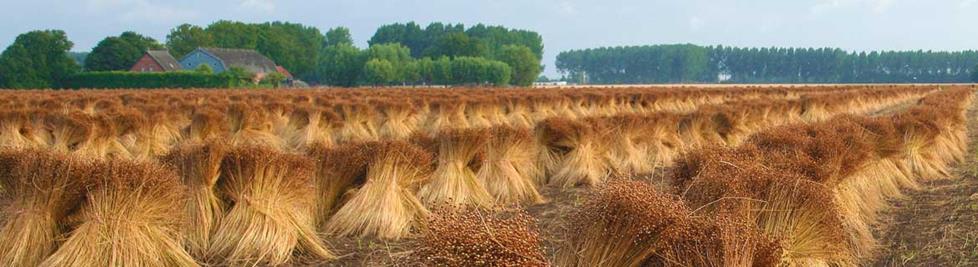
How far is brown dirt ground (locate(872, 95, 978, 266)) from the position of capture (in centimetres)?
640

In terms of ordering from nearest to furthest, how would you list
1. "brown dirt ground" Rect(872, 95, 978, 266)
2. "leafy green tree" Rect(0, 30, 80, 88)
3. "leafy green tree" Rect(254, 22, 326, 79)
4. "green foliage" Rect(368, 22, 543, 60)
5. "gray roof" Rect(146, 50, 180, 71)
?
1. "brown dirt ground" Rect(872, 95, 978, 266)
2. "leafy green tree" Rect(0, 30, 80, 88)
3. "gray roof" Rect(146, 50, 180, 71)
4. "leafy green tree" Rect(254, 22, 326, 79)
5. "green foliage" Rect(368, 22, 543, 60)

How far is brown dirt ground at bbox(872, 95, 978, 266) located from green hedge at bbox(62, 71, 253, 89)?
166ft

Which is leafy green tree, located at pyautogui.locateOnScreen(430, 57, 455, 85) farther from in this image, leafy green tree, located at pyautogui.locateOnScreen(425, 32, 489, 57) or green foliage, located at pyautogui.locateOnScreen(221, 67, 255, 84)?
green foliage, located at pyautogui.locateOnScreen(221, 67, 255, 84)

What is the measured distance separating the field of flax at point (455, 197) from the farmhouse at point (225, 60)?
77.7 m

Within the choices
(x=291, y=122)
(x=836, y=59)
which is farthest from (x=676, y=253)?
(x=836, y=59)

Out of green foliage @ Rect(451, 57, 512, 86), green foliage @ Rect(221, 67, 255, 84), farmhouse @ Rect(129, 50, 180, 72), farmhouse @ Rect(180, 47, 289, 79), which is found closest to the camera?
green foliage @ Rect(221, 67, 255, 84)

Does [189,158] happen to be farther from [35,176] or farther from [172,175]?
[35,176]

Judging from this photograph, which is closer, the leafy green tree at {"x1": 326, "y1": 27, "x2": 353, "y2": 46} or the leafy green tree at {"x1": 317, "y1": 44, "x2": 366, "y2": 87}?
the leafy green tree at {"x1": 317, "y1": 44, "x2": 366, "y2": 87}

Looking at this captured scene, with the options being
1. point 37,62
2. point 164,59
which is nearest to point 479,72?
point 164,59

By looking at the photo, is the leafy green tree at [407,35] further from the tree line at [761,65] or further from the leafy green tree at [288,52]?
the leafy green tree at [288,52]

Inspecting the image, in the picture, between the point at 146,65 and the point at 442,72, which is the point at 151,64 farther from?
the point at 442,72

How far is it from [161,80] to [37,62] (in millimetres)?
14838

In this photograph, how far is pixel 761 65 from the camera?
17375 cm

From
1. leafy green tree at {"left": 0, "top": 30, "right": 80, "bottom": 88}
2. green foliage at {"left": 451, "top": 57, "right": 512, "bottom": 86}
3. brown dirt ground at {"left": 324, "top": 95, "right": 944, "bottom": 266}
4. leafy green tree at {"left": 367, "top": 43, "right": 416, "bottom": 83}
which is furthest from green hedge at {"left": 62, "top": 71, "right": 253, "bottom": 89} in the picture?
brown dirt ground at {"left": 324, "top": 95, "right": 944, "bottom": 266}
